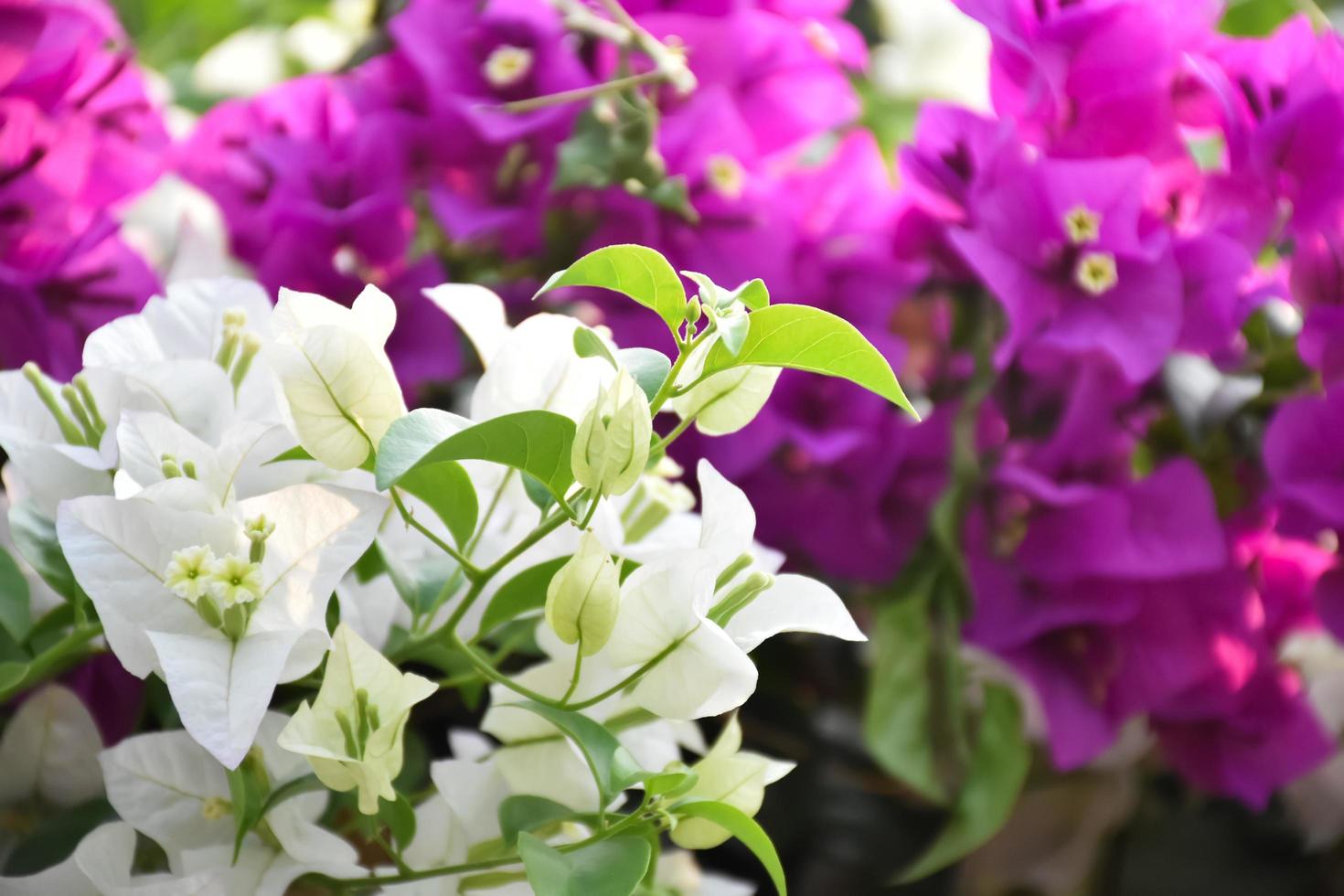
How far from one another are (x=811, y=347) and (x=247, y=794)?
0.53ft

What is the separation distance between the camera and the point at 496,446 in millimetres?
255

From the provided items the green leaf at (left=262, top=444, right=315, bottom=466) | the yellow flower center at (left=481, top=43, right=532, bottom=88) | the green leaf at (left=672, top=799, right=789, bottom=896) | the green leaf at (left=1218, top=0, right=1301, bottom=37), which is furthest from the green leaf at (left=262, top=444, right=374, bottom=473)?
the green leaf at (left=1218, top=0, right=1301, bottom=37)

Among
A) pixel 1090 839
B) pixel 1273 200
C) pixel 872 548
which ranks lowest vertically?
pixel 1090 839

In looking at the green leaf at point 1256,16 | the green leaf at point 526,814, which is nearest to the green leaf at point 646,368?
the green leaf at point 526,814

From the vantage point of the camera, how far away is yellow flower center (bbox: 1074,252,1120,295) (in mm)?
448

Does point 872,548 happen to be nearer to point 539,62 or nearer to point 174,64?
point 539,62

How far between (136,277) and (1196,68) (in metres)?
0.38

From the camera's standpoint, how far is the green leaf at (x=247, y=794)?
285mm

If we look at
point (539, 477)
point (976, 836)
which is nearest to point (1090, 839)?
point (976, 836)

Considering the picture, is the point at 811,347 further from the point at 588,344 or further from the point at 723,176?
Result: the point at 723,176

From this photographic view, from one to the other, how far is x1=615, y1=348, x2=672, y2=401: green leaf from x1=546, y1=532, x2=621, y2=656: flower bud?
4 centimetres

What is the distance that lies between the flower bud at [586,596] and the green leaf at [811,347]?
5 centimetres

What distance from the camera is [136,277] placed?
460 millimetres

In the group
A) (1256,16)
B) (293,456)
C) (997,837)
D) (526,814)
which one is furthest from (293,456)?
(1256,16)
